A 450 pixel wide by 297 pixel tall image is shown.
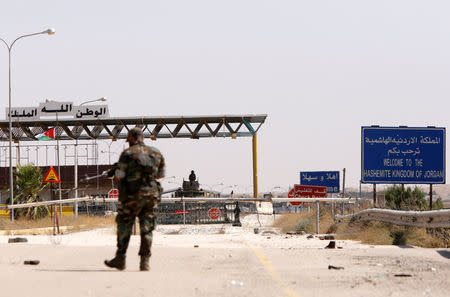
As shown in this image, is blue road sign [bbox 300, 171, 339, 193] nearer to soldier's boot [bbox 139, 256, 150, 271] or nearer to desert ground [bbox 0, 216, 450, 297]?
desert ground [bbox 0, 216, 450, 297]

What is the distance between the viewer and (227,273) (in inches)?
359

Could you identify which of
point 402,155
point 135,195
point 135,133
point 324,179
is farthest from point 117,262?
point 324,179

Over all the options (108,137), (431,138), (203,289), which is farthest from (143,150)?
(108,137)

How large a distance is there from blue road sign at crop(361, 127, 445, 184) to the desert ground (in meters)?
14.1

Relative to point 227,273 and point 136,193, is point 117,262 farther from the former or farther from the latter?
point 227,273

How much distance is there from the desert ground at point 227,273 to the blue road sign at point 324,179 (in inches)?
1168

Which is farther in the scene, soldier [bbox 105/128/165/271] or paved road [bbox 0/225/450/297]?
soldier [bbox 105/128/165/271]

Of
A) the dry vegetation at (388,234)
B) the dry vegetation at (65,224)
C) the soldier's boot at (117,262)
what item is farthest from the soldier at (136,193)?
the dry vegetation at (65,224)

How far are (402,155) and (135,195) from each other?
1882cm

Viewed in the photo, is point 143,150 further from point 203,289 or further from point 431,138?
point 431,138

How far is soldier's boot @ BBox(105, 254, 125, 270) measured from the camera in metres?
9.32

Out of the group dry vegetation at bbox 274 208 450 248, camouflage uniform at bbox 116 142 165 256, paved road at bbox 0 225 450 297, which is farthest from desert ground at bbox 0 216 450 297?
dry vegetation at bbox 274 208 450 248

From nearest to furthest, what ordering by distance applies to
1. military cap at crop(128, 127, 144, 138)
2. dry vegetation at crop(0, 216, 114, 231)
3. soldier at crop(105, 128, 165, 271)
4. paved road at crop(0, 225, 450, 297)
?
paved road at crop(0, 225, 450, 297) < soldier at crop(105, 128, 165, 271) < military cap at crop(128, 127, 144, 138) < dry vegetation at crop(0, 216, 114, 231)

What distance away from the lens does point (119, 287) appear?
25.1 feet
